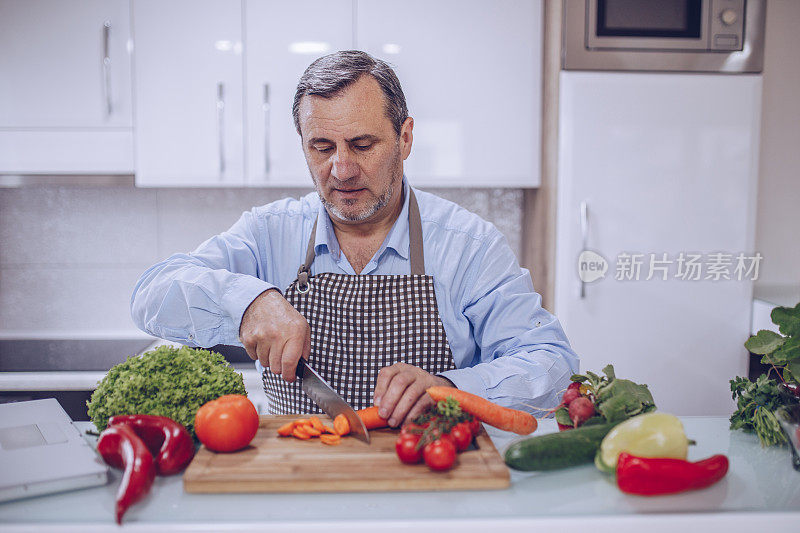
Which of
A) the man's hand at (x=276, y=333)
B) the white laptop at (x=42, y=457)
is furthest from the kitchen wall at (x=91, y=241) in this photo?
the white laptop at (x=42, y=457)

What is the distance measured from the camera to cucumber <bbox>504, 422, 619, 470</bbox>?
921mm

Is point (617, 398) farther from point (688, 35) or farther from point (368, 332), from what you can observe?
point (688, 35)

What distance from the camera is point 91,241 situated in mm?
2727

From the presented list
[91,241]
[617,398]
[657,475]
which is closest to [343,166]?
[617,398]

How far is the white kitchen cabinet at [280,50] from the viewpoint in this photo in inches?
91.4

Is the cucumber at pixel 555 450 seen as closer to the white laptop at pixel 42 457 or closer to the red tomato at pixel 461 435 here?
the red tomato at pixel 461 435

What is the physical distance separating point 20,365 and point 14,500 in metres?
1.70

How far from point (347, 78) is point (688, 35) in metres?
1.43

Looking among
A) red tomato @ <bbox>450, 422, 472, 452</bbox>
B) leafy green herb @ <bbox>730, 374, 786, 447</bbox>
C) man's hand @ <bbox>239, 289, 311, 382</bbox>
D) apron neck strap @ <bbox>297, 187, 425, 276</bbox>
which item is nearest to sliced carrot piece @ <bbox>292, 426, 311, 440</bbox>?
man's hand @ <bbox>239, 289, 311, 382</bbox>

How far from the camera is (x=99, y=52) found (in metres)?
2.32

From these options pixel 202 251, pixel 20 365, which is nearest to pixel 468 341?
pixel 202 251

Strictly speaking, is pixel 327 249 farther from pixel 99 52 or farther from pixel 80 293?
pixel 80 293

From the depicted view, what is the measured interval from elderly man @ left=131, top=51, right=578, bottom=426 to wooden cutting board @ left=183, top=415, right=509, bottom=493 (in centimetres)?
23

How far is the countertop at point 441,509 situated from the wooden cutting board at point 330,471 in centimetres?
1
